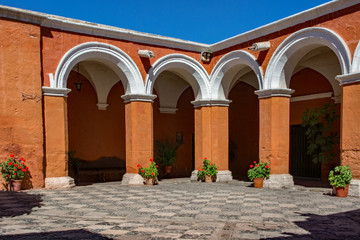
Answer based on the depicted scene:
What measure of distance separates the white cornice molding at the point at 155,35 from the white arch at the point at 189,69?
0.38 m

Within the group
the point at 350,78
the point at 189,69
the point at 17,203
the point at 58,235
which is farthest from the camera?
the point at 189,69

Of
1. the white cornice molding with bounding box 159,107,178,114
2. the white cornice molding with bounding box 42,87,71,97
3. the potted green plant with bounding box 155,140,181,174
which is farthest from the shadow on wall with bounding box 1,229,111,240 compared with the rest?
the white cornice molding with bounding box 159,107,178,114

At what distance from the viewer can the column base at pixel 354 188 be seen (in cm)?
737

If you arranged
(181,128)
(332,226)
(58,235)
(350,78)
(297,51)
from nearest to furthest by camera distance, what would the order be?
1. (58,235)
2. (332,226)
3. (350,78)
4. (297,51)
5. (181,128)

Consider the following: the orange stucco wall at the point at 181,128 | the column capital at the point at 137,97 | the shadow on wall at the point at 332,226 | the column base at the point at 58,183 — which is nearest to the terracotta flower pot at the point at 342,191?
the shadow on wall at the point at 332,226

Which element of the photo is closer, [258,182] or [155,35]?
[258,182]

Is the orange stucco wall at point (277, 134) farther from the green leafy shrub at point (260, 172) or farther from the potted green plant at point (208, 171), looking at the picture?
the potted green plant at point (208, 171)

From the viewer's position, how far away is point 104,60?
33.9ft

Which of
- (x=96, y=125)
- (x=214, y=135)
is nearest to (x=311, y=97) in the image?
(x=214, y=135)

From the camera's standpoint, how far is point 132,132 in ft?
33.6

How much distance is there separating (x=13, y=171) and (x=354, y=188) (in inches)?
292

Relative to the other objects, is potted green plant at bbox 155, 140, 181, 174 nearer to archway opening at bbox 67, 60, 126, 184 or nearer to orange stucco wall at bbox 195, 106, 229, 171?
archway opening at bbox 67, 60, 126, 184

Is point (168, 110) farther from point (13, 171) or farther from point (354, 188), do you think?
point (354, 188)

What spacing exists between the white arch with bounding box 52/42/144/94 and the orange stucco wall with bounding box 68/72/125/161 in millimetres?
2538
